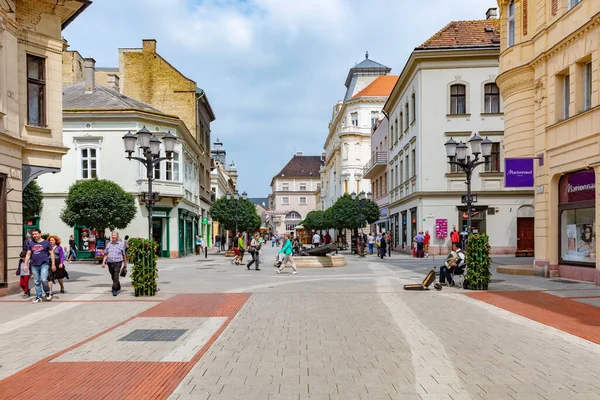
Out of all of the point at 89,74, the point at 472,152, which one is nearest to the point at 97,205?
the point at 89,74

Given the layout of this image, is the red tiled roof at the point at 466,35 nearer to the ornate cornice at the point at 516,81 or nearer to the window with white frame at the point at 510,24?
the window with white frame at the point at 510,24

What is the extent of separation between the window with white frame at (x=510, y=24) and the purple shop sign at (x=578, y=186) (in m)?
6.10

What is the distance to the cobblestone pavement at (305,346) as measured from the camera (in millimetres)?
5539

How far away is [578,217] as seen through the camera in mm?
16016

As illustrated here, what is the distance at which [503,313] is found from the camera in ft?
34.3

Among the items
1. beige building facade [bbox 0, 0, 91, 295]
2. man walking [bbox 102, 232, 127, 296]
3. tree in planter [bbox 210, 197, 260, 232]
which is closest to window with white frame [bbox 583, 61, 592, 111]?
man walking [bbox 102, 232, 127, 296]

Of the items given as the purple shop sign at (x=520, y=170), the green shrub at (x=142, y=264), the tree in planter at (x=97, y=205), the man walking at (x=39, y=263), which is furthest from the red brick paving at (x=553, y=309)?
the tree in planter at (x=97, y=205)

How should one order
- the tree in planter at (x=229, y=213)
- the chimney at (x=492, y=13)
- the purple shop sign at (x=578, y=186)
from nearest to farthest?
the purple shop sign at (x=578, y=186), the chimney at (x=492, y=13), the tree in planter at (x=229, y=213)

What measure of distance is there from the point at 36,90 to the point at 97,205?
1352cm

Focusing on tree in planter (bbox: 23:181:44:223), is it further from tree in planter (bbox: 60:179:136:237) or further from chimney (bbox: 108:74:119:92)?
chimney (bbox: 108:74:119:92)

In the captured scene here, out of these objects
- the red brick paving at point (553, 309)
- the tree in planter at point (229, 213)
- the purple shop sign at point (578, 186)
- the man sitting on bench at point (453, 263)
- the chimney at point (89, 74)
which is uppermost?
the chimney at point (89, 74)

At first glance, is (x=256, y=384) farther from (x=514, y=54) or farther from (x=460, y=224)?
(x=460, y=224)

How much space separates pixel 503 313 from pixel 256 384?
6561mm

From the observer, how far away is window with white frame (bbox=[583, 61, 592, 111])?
15.4 metres
